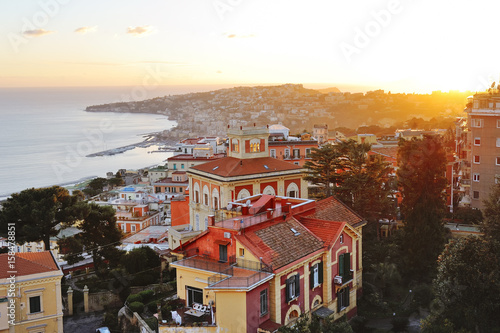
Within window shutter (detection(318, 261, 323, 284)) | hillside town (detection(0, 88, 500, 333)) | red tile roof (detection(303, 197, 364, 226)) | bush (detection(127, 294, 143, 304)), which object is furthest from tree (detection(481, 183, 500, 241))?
bush (detection(127, 294, 143, 304))

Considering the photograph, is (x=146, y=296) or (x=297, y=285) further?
(x=146, y=296)

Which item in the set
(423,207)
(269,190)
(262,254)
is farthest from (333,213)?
(269,190)

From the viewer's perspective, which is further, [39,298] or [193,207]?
[193,207]

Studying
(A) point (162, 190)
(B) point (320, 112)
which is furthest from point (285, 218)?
(B) point (320, 112)

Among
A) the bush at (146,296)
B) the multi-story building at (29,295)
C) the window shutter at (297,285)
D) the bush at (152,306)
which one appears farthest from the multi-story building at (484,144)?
the multi-story building at (29,295)

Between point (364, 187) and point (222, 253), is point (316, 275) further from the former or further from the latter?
point (364, 187)

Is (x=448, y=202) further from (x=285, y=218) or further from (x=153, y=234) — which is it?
(x=153, y=234)

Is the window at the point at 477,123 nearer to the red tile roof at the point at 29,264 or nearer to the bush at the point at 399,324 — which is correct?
the bush at the point at 399,324
